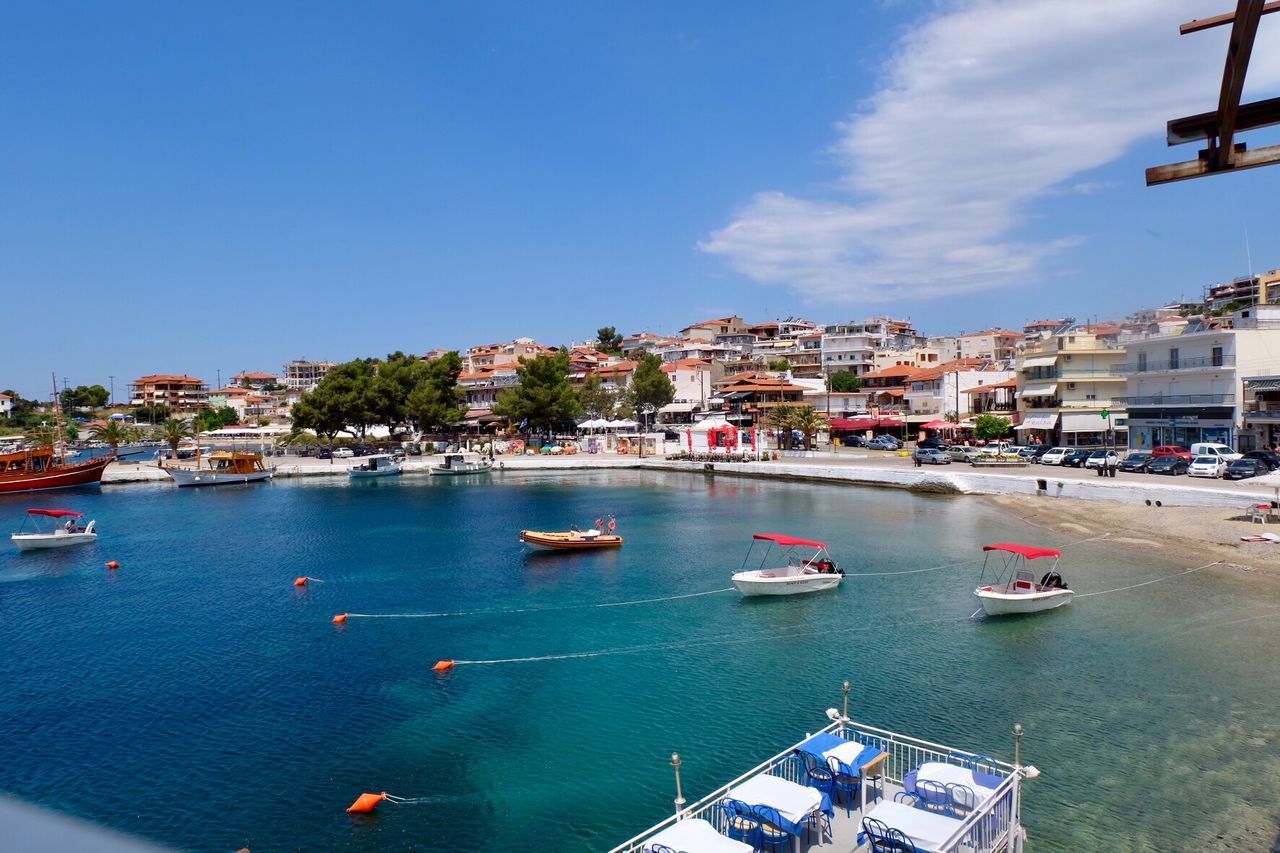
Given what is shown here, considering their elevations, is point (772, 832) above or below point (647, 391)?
below

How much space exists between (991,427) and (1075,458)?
14.4 metres

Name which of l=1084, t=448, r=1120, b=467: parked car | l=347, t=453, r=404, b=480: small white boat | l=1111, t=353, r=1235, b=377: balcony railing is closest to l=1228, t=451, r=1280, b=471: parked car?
l=1111, t=353, r=1235, b=377: balcony railing

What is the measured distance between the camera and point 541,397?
83.4m

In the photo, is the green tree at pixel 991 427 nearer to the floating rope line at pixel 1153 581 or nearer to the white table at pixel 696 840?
the floating rope line at pixel 1153 581

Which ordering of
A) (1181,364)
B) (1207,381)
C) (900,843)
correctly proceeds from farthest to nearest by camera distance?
(1181,364) < (1207,381) < (900,843)

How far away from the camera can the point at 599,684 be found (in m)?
19.3

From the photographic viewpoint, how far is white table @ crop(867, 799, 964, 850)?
10000mm

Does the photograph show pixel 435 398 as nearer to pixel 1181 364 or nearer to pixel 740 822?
pixel 1181 364

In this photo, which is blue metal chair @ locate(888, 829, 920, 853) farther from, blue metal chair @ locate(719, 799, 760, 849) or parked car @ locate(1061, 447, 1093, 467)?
parked car @ locate(1061, 447, 1093, 467)

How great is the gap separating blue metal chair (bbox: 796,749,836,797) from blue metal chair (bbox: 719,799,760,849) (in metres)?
1.58

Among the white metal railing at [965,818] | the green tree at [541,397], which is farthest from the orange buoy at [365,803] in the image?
the green tree at [541,397]

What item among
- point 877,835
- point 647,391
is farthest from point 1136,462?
point 647,391

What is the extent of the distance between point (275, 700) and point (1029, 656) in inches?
728

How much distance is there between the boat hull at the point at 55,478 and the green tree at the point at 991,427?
240 feet
